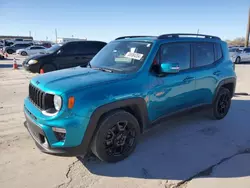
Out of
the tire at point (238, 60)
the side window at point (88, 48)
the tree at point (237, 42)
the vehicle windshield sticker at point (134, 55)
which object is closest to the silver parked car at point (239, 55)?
the tire at point (238, 60)

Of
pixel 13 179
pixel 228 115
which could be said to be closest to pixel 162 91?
pixel 13 179

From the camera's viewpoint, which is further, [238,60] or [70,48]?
[238,60]

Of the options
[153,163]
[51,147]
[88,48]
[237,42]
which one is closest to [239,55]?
[88,48]

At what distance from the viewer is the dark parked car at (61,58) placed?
34.5 ft

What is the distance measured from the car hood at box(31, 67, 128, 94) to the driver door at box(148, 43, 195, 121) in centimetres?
62

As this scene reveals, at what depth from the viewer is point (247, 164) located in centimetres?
346

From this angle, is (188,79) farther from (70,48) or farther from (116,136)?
(70,48)

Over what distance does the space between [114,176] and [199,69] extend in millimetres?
2583

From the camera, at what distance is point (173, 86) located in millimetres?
3873

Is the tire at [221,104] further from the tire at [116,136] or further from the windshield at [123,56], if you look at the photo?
the tire at [116,136]

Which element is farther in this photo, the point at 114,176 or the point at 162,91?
the point at 162,91

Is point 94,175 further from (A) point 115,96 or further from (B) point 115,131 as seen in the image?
(A) point 115,96

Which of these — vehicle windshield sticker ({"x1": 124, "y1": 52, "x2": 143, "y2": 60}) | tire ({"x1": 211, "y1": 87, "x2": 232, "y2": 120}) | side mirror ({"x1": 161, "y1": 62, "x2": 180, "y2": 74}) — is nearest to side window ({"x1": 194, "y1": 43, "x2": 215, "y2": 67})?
tire ({"x1": 211, "y1": 87, "x2": 232, "y2": 120})

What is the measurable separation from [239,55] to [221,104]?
18.2 metres
